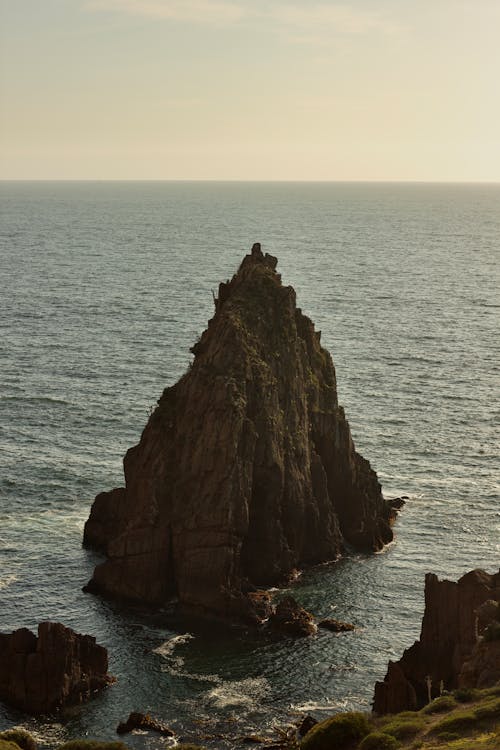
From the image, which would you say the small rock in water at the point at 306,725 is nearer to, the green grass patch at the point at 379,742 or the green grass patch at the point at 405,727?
the green grass patch at the point at 405,727

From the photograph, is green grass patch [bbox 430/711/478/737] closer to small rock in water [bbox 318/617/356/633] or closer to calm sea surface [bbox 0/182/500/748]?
calm sea surface [bbox 0/182/500/748]

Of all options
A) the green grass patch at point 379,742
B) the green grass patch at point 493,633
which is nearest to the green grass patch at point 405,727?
the green grass patch at point 379,742

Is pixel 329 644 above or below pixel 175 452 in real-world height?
below

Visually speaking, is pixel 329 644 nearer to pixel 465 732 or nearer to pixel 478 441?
pixel 465 732

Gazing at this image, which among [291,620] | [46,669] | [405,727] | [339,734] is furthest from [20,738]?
[291,620]

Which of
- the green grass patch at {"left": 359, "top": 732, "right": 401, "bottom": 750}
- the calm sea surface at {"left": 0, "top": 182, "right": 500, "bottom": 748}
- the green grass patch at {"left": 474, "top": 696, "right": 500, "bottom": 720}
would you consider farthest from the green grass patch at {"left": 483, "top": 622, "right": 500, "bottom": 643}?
the calm sea surface at {"left": 0, "top": 182, "right": 500, "bottom": 748}

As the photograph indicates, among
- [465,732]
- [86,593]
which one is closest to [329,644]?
[86,593]
